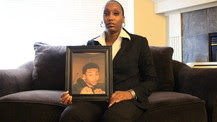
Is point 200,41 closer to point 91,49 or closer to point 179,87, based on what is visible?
point 179,87

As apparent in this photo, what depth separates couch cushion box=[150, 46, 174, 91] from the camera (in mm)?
1868

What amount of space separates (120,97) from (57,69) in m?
0.83

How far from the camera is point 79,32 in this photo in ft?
9.55

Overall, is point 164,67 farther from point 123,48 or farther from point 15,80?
point 15,80

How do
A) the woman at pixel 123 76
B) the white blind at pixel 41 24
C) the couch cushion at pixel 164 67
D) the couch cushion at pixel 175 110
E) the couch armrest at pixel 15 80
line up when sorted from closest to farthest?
the woman at pixel 123 76 → the couch cushion at pixel 175 110 → the couch armrest at pixel 15 80 → the couch cushion at pixel 164 67 → the white blind at pixel 41 24

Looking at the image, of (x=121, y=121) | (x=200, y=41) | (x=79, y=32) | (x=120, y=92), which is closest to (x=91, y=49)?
→ (x=120, y=92)

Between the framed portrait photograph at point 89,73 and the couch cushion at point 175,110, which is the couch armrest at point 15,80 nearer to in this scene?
the framed portrait photograph at point 89,73

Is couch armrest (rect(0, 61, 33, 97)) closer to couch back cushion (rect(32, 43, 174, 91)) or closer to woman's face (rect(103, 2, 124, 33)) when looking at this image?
couch back cushion (rect(32, 43, 174, 91))

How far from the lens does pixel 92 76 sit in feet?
4.29

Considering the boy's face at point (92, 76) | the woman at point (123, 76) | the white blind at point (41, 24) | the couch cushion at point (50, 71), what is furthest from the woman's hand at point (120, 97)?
the white blind at point (41, 24)

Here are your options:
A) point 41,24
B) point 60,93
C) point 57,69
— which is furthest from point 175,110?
point 41,24

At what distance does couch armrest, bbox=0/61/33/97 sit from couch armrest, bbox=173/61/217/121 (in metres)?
1.16

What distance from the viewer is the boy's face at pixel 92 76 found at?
4.26 ft

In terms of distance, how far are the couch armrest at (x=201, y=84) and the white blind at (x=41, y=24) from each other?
4.63 feet
